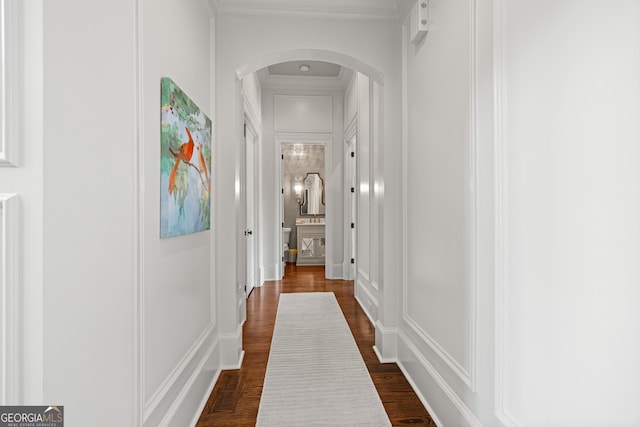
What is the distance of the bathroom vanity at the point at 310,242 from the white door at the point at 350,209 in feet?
5.34

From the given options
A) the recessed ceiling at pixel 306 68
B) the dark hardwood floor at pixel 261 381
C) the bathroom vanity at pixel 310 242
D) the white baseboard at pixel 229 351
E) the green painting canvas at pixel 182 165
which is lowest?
the dark hardwood floor at pixel 261 381

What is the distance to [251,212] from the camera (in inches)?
→ 174

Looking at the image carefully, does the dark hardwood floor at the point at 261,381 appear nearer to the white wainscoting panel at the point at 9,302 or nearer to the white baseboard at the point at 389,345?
the white baseboard at the point at 389,345

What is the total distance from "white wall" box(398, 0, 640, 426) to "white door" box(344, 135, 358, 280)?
2.89 m

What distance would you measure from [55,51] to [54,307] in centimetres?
74

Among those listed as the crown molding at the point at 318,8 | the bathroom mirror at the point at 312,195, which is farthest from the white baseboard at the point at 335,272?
the crown molding at the point at 318,8

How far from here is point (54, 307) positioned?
96 centimetres

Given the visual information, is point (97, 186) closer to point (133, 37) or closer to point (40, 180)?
point (40, 180)

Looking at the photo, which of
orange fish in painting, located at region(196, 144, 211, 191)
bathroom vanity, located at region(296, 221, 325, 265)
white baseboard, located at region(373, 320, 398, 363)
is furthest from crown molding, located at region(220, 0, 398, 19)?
bathroom vanity, located at region(296, 221, 325, 265)

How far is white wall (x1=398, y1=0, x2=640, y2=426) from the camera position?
34.4 inches

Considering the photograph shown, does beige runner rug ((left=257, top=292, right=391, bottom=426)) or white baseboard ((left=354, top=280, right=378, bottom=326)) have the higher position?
white baseboard ((left=354, top=280, right=378, bottom=326))

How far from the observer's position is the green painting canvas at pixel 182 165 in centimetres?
148

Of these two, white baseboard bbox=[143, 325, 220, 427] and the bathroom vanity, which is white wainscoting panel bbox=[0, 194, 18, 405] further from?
the bathroom vanity

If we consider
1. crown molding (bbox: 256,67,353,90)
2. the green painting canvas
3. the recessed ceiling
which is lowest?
the green painting canvas
